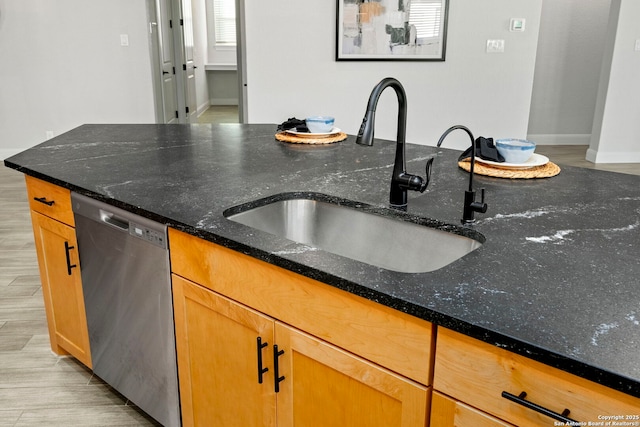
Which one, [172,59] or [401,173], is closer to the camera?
[401,173]

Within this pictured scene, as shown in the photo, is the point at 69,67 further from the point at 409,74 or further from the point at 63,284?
the point at 63,284

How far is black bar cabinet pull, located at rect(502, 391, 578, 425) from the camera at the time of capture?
0.86 meters

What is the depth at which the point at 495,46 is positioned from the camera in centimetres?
475

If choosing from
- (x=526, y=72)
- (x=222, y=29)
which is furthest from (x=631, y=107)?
(x=222, y=29)

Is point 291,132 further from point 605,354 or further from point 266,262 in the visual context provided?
point 605,354

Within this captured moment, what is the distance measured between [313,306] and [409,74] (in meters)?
4.00

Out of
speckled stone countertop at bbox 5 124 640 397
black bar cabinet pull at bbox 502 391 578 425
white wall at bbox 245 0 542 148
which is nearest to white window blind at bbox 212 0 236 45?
white wall at bbox 245 0 542 148

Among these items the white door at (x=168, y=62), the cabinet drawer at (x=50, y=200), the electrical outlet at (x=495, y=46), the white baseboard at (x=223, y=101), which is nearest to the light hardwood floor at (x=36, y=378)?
the cabinet drawer at (x=50, y=200)

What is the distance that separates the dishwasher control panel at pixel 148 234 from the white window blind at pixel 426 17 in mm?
3738

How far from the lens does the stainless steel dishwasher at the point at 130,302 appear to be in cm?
164

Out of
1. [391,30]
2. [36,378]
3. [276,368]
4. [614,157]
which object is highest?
[391,30]

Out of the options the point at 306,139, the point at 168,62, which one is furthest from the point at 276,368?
the point at 168,62

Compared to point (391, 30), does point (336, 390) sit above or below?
below

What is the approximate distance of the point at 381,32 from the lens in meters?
4.73
